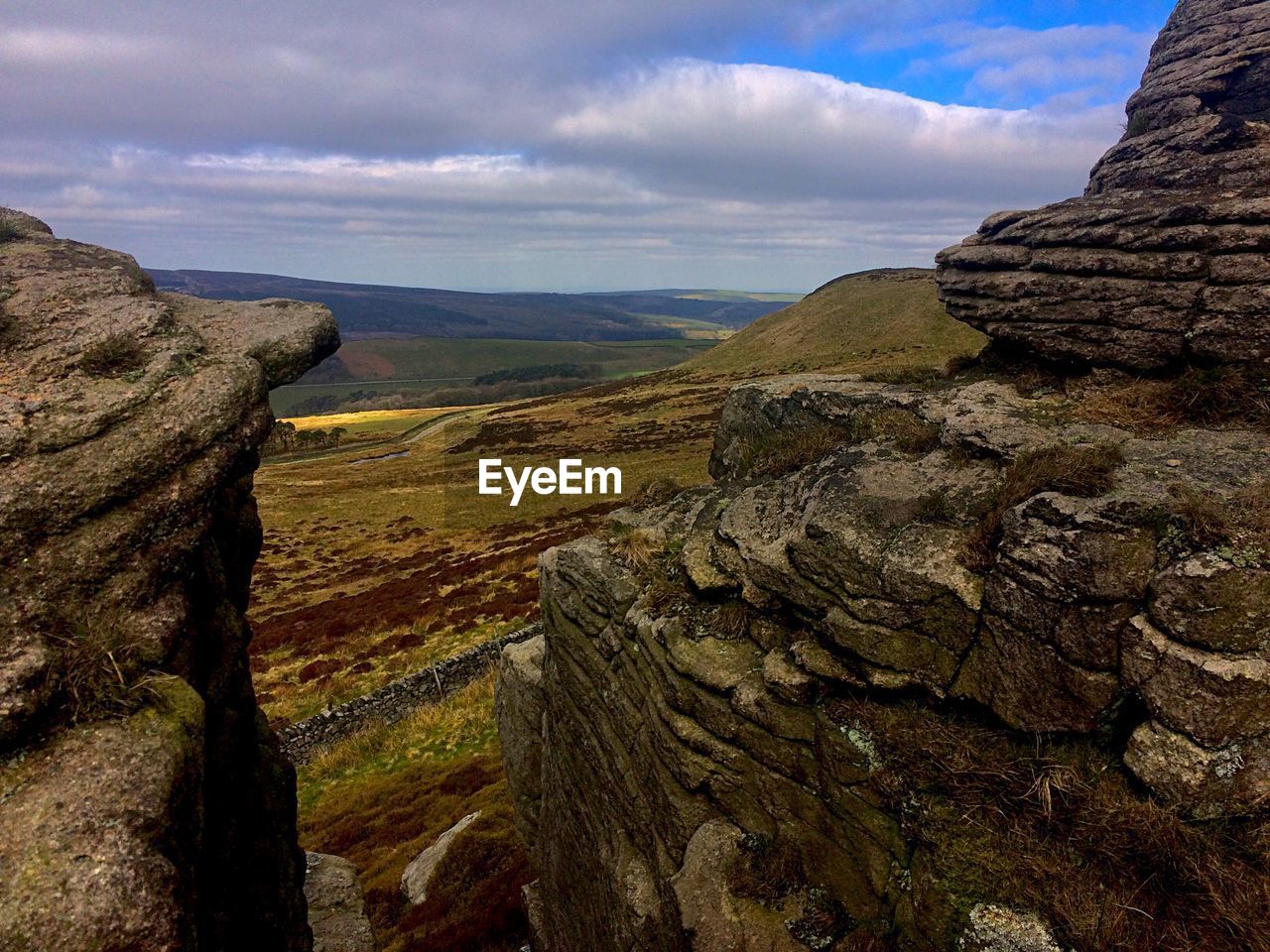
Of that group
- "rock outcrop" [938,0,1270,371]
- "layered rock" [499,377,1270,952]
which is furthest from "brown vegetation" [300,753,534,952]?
"rock outcrop" [938,0,1270,371]

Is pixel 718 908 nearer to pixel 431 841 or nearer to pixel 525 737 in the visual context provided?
pixel 525 737

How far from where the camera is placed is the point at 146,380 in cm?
917

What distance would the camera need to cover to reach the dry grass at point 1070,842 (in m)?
5.96

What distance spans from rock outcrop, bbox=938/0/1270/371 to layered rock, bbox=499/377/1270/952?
145 centimetres

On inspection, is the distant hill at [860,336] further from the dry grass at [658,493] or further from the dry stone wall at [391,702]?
the dry grass at [658,493]

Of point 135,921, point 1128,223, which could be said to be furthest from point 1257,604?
point 135,921

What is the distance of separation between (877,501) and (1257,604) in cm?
454

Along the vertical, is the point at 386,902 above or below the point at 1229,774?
below

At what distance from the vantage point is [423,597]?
143ft

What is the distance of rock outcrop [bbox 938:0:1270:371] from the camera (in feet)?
32.3

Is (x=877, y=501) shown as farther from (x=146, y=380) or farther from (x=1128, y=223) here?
(x=146, y=380)

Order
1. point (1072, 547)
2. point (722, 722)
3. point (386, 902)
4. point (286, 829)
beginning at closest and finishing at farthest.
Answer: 1. point (1072, 547)
2. point (722, 722)
3. point (286, 829)
4. point (386, 902)

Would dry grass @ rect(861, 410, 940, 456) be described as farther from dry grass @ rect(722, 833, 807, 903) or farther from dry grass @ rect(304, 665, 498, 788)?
dry grass @ rect(304, 665, 498, 788)

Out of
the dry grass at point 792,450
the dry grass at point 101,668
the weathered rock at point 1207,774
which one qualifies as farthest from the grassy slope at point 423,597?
the weathered rock at point 1207,774
